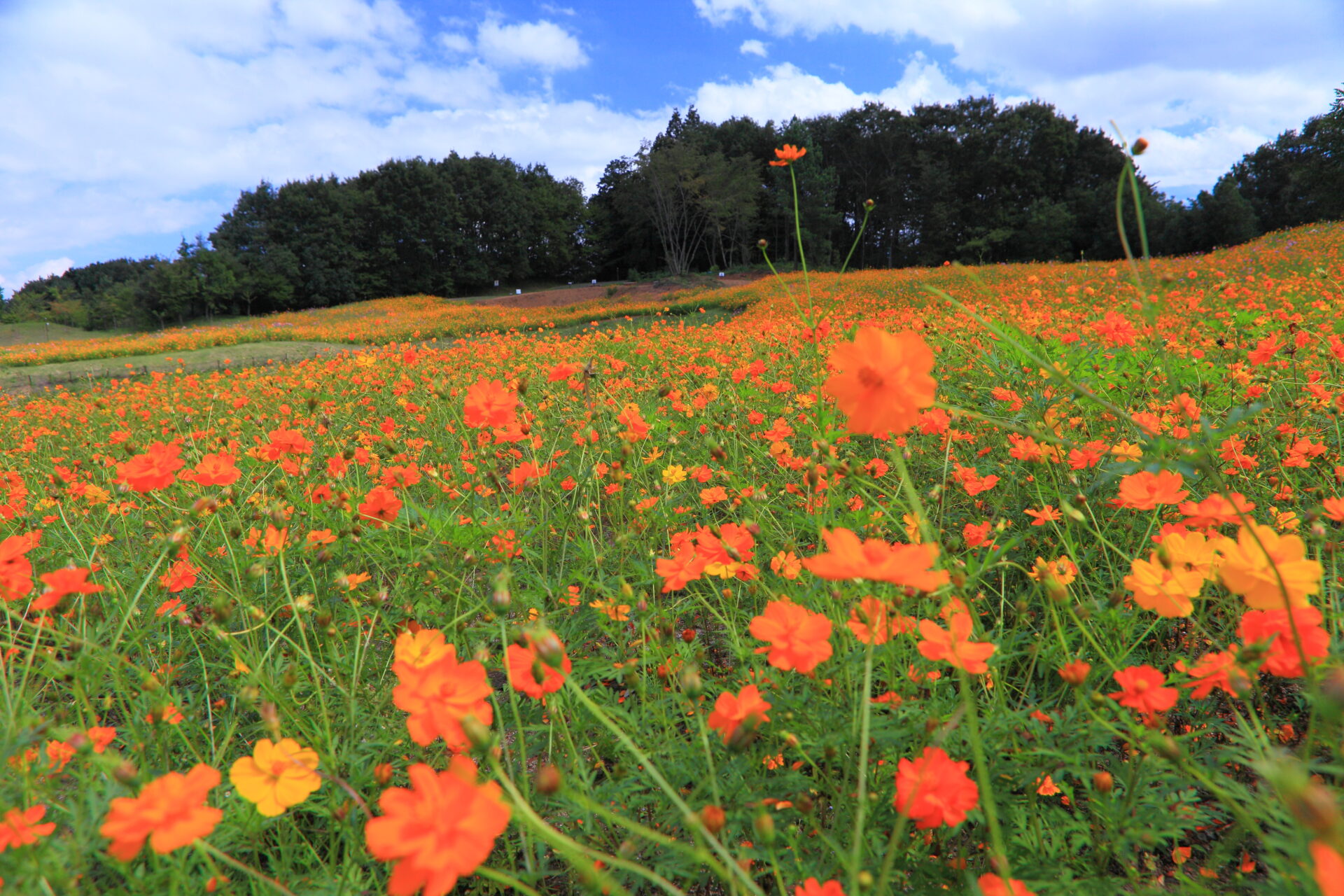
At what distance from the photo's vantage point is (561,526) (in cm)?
184

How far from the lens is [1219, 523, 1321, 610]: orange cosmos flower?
604 mm

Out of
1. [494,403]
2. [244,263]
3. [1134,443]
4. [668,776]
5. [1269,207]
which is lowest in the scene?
[668,776]

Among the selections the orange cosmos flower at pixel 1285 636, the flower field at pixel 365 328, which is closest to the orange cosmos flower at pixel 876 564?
the orange cosmos flower at pixel 1285 636

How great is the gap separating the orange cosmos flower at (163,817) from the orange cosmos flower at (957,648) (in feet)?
2.37

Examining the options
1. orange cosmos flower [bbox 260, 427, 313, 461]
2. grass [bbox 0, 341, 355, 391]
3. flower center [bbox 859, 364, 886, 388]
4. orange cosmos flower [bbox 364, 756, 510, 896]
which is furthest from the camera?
grass [bbox 0, 341, 355, 391]

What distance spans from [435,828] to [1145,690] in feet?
2.45

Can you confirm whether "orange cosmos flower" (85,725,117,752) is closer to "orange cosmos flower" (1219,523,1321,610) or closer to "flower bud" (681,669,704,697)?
"flower bud" (681,669,704,697)

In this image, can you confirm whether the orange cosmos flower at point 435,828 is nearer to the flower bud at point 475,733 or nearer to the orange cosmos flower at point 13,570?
the flower bud at point 475,733

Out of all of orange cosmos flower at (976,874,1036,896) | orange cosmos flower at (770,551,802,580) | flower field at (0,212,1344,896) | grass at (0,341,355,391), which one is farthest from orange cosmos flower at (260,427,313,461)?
grass at (0,341,355,391)

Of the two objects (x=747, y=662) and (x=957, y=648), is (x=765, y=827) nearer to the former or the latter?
(x=957, y=648)

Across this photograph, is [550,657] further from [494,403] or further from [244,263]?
[244,263]

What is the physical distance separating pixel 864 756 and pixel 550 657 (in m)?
0.32

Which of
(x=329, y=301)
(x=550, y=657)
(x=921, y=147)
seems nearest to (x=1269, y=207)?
(x=921, y=147)

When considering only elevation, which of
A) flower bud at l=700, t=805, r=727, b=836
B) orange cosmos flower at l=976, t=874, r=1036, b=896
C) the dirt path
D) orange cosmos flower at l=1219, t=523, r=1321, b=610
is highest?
the dirt path
